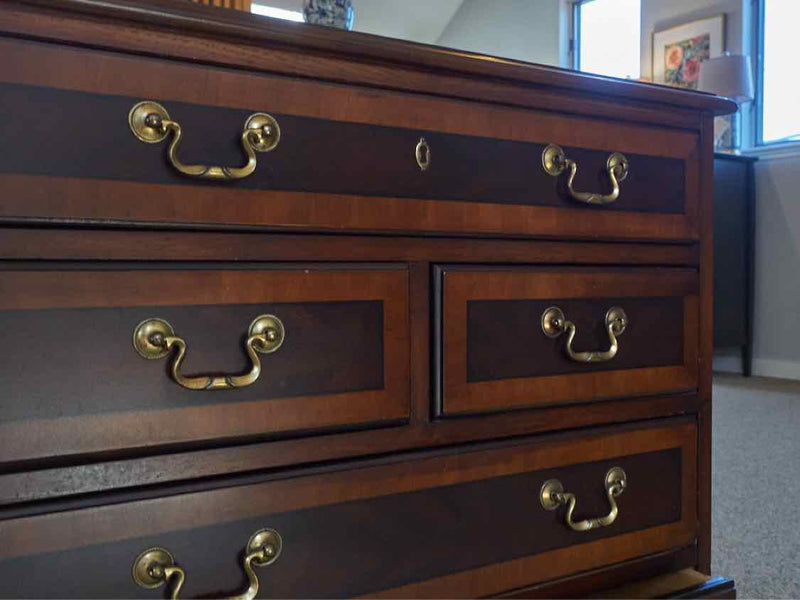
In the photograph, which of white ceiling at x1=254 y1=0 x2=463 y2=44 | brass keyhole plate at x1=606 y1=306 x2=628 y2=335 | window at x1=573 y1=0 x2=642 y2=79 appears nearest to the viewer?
brass keyhole plate at x1=606 y1=306 x2=628 y2=335

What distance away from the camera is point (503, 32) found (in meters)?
4.66

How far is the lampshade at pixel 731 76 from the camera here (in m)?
2.94

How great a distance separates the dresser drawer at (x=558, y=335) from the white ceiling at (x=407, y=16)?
178 inches

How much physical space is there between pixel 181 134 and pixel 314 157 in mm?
107

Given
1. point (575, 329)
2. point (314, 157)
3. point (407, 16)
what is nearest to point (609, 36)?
point (407, 16)

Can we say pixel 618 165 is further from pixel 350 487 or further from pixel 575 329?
pixel 350 487

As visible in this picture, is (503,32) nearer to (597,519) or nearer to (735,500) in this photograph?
(735,500)

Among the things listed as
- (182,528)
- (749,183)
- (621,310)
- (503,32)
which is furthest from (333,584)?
(503,32)

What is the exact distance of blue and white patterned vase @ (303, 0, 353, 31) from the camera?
0.82 metres

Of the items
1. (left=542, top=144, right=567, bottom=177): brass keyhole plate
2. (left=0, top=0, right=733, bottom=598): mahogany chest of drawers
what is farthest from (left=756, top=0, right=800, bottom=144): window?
(left=542, top=144, right=567, bottom=177): brass keyhole plate

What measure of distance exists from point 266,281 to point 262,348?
0.05 metres

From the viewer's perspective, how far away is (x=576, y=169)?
0.74 meters

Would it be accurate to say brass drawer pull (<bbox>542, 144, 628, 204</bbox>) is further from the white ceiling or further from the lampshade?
the white ceiling

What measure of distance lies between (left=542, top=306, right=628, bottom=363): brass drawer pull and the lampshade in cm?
253
